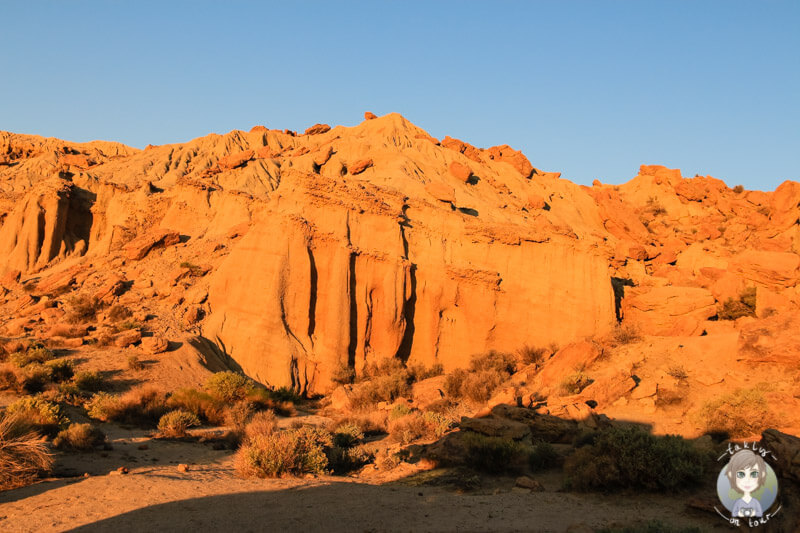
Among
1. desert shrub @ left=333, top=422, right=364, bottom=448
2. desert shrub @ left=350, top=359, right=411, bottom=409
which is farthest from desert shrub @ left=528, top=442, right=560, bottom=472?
desert shrub @ left=350, top=359, right=411, bottom=409

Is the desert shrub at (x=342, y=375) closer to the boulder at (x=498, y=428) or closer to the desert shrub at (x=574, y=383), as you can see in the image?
the desert shrub at (x=574, y=383)

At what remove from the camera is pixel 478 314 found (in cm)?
2497

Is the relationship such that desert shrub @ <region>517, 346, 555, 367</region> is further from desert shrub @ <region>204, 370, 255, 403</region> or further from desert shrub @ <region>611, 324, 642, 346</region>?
desert shrub @ <region>204, 370, 255, 403</region>

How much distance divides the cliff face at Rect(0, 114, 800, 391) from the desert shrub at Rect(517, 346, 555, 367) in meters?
0.67

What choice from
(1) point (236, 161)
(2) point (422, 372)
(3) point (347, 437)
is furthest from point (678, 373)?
(1) point (236, 161)

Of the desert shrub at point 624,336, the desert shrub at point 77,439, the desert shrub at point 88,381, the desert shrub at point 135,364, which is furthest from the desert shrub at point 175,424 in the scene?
the desert shrub at point 624,336

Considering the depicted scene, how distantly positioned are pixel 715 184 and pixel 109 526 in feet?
171

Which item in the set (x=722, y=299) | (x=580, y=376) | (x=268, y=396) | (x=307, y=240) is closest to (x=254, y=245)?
(x=307, y=240)

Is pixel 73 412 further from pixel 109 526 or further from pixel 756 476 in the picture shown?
pixel 756 476

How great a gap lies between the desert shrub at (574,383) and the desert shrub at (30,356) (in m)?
17.0

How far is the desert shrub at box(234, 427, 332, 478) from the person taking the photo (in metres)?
9.88

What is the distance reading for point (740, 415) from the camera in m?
12.6

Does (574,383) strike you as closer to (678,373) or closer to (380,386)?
(678,373)

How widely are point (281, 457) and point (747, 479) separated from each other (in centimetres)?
754
